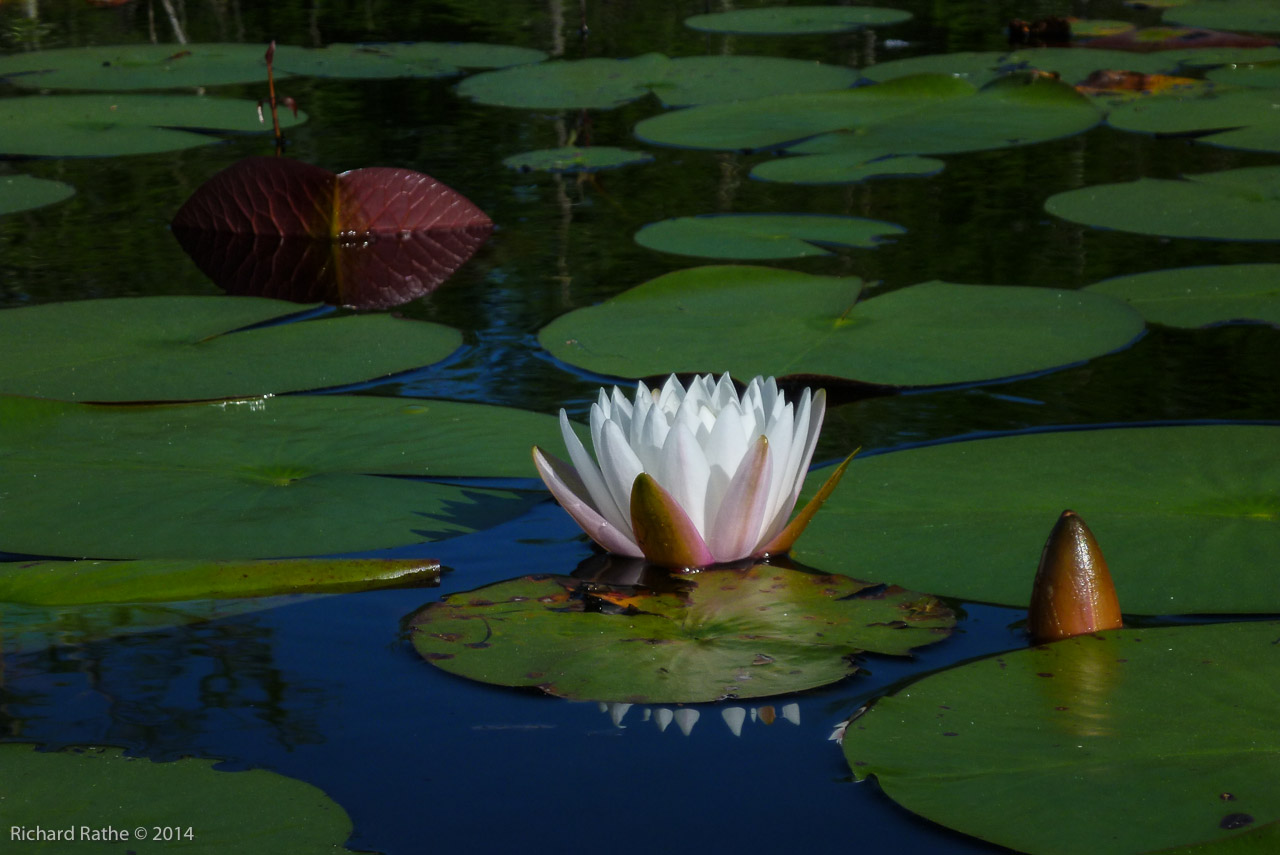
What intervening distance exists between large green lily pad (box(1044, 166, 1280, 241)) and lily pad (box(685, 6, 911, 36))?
148 inches

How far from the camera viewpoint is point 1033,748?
1274mm

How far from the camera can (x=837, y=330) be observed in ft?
8.87

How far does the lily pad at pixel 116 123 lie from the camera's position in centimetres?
487

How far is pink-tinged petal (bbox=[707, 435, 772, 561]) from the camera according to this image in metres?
1.62

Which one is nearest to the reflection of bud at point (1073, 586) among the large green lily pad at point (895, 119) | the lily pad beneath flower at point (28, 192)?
the large green lily pad at point (895, 119)

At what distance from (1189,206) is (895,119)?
1.52 meters

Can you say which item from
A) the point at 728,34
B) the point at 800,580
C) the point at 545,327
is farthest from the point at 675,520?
the point at 728,34

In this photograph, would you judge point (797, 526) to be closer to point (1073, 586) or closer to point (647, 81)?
point (1073, 586)

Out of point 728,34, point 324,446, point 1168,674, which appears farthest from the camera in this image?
point 728,34

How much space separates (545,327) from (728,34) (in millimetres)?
5053

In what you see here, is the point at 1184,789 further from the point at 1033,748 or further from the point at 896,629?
the point at 896,629

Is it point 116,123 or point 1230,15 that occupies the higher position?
point 1230,15

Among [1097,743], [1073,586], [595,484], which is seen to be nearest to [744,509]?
[595,484]

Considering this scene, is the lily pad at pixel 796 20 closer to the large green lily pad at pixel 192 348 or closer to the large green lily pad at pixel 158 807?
the large green lily pad at pixel 192 348
